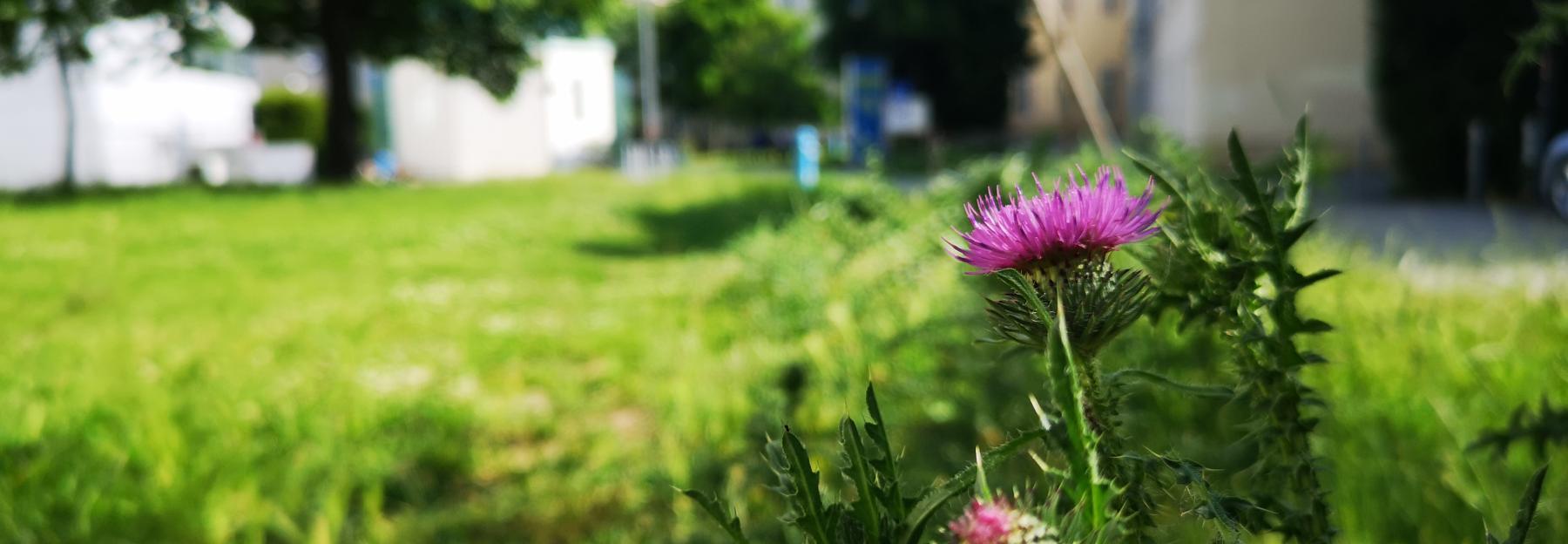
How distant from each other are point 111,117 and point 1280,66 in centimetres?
1579

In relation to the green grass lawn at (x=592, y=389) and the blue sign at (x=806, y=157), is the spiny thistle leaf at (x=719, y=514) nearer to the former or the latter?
the green grass lawn at (x=592, y=389)

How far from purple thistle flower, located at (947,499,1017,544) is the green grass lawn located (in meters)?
0.20

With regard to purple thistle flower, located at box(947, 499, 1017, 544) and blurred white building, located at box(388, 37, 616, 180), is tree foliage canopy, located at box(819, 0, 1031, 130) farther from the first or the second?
purple thistle flower, located at box(947, 499, 1017, 544)

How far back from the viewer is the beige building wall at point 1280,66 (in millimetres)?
13000

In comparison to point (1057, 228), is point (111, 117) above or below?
below

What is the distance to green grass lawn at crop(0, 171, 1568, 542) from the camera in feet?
6.81

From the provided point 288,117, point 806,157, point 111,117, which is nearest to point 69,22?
point 111,117

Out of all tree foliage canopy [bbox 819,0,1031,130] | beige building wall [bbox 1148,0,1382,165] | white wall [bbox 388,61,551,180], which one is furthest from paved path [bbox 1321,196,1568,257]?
tree foliage canopy [bbox 819,0,1031,130]

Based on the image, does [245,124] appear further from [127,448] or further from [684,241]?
[127,448]

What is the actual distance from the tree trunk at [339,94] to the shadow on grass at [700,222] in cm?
668

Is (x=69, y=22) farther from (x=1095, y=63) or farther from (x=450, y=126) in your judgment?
(x=1095, y=63)

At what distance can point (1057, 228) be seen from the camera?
38cm

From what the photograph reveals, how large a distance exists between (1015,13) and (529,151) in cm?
1181

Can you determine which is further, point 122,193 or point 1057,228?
point 122,193
